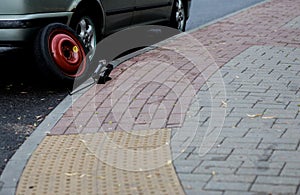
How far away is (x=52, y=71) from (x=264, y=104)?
2408 mm

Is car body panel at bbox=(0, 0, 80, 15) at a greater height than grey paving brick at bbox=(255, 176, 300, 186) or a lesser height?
greater

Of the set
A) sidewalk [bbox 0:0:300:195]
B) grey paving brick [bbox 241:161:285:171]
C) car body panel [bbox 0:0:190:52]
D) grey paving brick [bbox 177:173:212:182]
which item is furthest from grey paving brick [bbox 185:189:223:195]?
car body panel [bbox 0:0:190:52]

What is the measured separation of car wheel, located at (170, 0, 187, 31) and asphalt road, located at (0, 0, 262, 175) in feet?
10.5

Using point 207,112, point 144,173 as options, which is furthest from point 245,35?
point 144,173

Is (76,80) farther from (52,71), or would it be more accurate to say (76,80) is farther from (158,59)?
(158,59)

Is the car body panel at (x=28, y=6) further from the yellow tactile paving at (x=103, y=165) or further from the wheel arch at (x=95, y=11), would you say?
the yellow tactile paving at (x=103, y=165)

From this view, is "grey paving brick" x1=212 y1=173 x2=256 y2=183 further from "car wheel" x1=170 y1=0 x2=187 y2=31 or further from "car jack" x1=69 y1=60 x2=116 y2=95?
"car wheel" x1=170 y1=0 x2=187 y2=31

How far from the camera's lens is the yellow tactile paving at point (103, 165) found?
17.4 feet

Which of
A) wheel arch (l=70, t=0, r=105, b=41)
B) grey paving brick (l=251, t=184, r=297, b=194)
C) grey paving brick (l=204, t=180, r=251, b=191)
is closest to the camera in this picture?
grey paving brick (l=251, t=184, r=297, b=194)

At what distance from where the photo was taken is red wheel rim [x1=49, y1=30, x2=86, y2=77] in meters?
8.33

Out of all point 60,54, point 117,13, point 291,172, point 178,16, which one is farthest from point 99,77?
point 178,16

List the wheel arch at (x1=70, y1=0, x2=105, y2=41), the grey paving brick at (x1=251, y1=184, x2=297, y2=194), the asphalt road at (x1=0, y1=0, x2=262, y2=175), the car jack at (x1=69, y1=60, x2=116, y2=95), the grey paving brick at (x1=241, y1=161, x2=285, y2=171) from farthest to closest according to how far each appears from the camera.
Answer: the wheel arch at (x1=70, y1=0, x2=105, y2=41) < the car jack at (x1=69, y1=60, x2=116, y2=95) < the asphalt road at (x1=0, y1=0, x2=262, y2=175) < the grey paving brick at (x1=241, y1=161, x2=285, y2=171) < the grey paving brick at (x1=251, y1=184, x2=297, y2=194)

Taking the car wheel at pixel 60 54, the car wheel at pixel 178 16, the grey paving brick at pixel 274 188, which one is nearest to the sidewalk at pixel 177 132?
the grey paving brick at pixel 274 188

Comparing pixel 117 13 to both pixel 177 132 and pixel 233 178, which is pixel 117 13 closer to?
pixel 177 132
